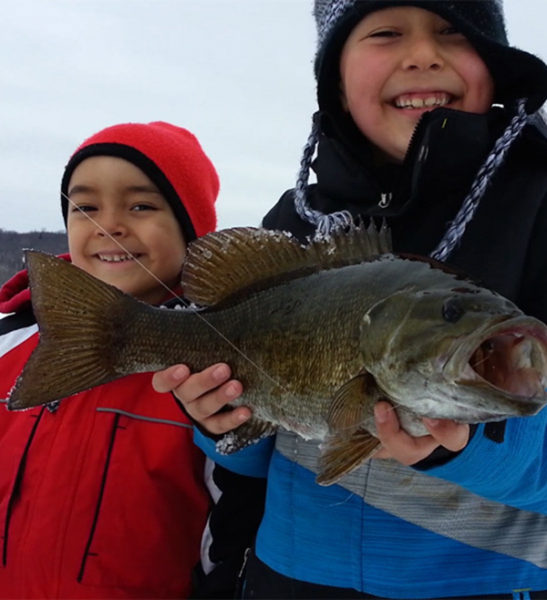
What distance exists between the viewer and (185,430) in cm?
225

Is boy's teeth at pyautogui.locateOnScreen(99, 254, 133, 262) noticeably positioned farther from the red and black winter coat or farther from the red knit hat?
the red and black winter coat

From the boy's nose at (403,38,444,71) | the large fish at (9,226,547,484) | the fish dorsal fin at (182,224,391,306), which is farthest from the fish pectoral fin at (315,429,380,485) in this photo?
the boy's nose at (403,38,444,71)

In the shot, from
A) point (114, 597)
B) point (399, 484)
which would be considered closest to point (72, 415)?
point (114, 597)

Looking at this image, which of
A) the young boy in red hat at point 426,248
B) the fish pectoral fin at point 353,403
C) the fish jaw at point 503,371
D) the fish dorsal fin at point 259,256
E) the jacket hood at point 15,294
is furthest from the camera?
the jacket hood at point 15,294

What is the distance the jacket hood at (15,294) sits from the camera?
2717mm

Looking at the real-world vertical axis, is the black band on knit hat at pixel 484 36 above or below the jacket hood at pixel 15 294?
above

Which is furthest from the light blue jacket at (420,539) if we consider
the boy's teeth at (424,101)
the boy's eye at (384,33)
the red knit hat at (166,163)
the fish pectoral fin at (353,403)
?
the red knit hat at (166,163)

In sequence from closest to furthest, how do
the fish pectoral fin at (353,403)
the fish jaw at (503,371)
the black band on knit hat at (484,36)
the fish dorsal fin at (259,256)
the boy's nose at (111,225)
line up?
1. the fish jaw at (503,371)
2. the fish pectoral fin at (353,403)
3. the fish dorsal fin at (259,256)
4. the black band on knit hat at (484,36)
5. the boy's nose at (111,225)

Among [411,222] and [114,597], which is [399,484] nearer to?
[411,222]

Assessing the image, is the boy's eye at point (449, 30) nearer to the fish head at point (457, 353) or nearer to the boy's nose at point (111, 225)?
the fish head at point (457, 353)

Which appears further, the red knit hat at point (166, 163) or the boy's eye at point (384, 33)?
the red knit hat at point (166, 163)

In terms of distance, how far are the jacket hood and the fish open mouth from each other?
7.18 feet

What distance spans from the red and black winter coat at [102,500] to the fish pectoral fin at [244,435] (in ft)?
2.13

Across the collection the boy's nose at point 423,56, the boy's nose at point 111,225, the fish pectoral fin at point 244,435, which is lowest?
the fish pectoral fin at point 244,435
